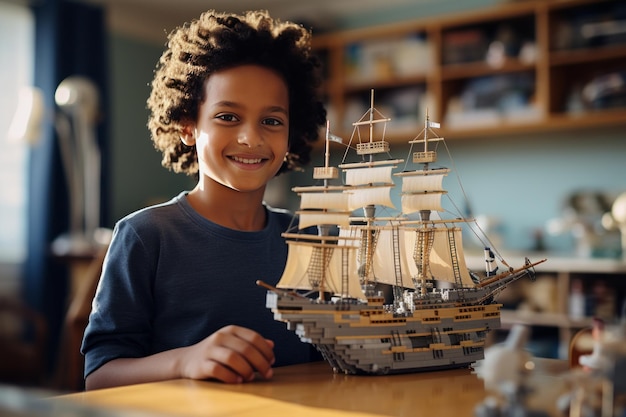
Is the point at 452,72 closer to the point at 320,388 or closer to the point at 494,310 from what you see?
the point at 494,310

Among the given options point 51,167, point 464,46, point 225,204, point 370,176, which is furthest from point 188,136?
point 51,167

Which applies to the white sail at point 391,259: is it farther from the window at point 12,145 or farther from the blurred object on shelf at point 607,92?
the window at point 12,145

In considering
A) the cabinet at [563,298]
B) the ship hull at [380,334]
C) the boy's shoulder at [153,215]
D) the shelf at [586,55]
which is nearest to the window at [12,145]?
the cabinet at [563,298]

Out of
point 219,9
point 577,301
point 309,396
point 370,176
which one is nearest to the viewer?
point 309,396

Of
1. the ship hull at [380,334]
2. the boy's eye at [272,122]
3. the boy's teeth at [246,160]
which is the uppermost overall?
the boy's eye at [272,122]

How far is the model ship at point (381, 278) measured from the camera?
98 cm

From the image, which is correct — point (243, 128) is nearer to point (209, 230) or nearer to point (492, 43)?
point (209, 230)

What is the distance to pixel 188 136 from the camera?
1.39m

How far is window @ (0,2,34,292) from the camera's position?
14.5 feet

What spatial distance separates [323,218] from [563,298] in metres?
2.76

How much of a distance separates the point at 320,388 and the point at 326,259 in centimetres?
19

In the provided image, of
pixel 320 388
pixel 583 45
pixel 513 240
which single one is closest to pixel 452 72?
pixel 583 45

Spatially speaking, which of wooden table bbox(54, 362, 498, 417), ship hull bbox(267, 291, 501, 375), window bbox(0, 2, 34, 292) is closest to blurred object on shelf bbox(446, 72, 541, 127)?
window bbox(0, 2, 34, 292)

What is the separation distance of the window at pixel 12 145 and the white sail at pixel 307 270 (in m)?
3.81
